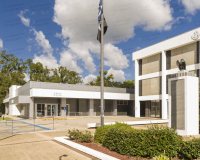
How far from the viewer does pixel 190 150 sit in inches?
257

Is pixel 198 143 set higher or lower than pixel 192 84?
lower

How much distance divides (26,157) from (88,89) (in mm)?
34066

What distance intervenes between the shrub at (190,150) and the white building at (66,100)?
27280 mm

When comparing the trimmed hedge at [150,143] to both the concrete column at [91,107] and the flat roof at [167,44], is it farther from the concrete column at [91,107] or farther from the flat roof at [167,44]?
the concrete column at [91,107]

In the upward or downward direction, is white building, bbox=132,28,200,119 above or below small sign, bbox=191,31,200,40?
below

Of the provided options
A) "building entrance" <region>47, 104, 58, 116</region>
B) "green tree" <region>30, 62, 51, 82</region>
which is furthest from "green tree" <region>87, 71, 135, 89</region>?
"building entrance" <region>47, 104, 58, 116</region>

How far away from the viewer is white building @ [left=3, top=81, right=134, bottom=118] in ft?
118

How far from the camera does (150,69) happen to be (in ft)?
123

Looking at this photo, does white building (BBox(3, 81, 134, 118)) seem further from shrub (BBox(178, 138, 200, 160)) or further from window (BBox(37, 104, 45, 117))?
shrub (BBox(178, 138, 200, 160))

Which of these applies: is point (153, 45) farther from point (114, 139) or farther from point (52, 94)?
point (114, 139)

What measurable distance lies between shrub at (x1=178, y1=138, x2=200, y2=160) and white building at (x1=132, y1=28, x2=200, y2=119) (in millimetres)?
24798

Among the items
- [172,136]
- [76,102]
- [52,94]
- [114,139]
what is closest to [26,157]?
[114,139]

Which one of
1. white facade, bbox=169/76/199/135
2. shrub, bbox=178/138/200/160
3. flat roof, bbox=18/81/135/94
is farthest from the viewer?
flat roof, bbox=18/81/135/94

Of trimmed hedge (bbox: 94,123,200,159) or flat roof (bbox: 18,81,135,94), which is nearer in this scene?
trimmed hedge (bbox: 94,123,200,159)
